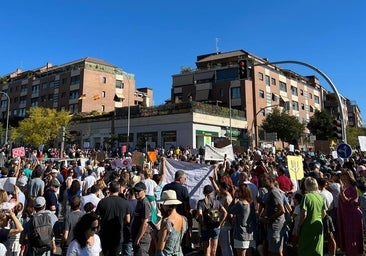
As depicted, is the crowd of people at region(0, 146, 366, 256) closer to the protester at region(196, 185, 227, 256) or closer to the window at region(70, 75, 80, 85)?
the protester at region(196, 185, 227, 256)

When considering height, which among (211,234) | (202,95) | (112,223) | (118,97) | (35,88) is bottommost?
(211,234)

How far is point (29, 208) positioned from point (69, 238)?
0.89 m

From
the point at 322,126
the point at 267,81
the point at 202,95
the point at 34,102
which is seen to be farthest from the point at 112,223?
the point at 34,102

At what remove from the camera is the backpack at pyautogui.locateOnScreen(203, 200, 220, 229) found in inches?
257

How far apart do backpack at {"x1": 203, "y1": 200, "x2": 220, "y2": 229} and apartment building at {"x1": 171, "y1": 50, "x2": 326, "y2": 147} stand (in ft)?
135

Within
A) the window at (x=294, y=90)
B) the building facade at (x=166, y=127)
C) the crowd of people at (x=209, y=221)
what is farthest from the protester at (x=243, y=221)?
the window at (x=294, y=90)

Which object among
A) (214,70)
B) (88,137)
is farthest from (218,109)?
(88,137)

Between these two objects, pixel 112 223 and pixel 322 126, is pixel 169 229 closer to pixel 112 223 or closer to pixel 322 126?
pixel 112 223

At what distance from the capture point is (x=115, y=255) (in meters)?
6.30

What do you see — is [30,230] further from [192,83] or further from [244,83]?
[192,83]

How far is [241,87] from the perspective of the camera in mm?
51906

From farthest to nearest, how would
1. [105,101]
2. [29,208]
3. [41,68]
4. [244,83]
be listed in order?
[41,68], [105,101], [244,83], [29,208]

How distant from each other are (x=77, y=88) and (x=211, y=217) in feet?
205

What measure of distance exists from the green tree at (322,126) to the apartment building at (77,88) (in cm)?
2858
